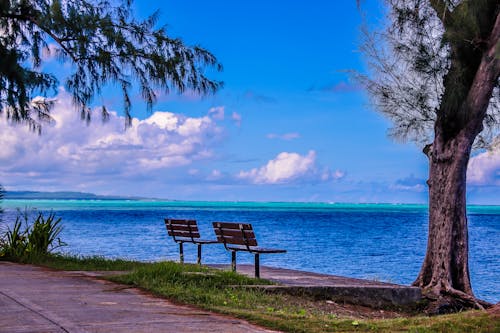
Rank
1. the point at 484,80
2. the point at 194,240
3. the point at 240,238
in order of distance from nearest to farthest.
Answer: the point at 240,238 → the point at 484,80 → the point at 194,240

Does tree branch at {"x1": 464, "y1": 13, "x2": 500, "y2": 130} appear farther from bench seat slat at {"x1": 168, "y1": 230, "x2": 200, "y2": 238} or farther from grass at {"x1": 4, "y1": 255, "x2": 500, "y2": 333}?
bench seat slat at {"x1": 168, "y1": 230, "x2": 200, "y2": 238}

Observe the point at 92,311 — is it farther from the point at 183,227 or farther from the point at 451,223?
the point at 451,223

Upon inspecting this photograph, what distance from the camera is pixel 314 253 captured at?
3838cm

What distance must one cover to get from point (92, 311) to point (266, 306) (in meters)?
2.27

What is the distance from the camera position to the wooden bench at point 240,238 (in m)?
11.6

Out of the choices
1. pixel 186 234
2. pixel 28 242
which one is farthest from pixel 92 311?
pixel 28 242

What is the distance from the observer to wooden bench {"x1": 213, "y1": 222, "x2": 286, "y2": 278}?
37.9 feet

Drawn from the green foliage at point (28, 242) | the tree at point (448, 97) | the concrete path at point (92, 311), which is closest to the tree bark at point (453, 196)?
the tree at point (448, 97)

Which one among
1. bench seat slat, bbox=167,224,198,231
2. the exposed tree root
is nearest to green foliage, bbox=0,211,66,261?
bench seat slat, bbox=167,224,198,231

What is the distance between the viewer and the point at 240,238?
11836 millimetres

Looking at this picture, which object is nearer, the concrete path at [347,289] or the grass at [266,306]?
the grass at [266,306]

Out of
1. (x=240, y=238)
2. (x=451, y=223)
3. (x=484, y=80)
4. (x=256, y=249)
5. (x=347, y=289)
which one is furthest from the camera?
(x=451, y=223)

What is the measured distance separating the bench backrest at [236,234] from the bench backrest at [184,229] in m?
1.38

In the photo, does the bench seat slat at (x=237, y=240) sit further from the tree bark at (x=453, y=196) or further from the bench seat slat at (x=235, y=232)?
the tree bark at (x=453, y=196)
